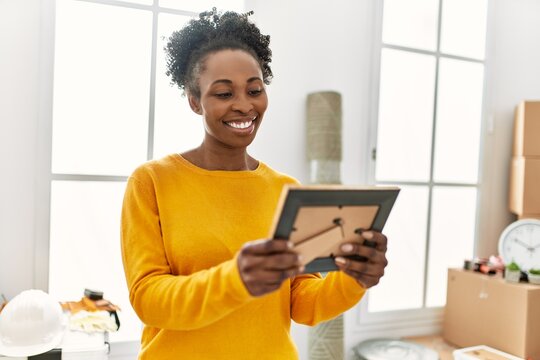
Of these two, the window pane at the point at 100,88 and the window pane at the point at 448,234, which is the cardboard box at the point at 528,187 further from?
the window pane at the point at 100,88

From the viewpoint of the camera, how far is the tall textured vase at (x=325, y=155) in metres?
1.76

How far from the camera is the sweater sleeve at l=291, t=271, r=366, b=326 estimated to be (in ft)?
2.85

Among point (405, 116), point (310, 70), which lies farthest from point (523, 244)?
point (310, 70)

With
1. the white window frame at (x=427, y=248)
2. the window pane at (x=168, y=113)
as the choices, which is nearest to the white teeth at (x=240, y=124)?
the window pane at (x=168, y=113)

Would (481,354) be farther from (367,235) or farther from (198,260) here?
(198,260)

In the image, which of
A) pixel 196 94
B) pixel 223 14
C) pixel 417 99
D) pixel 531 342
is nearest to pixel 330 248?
pixel 196 94

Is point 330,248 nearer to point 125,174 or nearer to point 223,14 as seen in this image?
point 223,14

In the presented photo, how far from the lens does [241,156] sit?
3.17 feet

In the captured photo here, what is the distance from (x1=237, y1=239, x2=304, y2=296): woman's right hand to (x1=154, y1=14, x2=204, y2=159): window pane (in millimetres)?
1165

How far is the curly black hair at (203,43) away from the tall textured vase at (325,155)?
2.68 feet

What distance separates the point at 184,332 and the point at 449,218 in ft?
5.77

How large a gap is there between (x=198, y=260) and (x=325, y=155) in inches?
41.2

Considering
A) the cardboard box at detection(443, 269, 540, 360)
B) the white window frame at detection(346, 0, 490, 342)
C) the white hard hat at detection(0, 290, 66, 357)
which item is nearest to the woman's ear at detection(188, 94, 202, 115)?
the white hard hat at detection(0, 290, 66, 357)

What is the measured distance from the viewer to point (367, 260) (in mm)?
787
